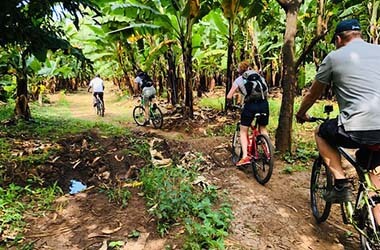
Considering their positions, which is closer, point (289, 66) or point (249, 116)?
point (249, 116)

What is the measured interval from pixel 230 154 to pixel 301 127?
9.85 feet

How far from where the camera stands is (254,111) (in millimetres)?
5508

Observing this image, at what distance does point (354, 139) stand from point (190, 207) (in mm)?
1914

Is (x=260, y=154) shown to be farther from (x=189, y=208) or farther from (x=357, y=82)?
(x=357, y=82)

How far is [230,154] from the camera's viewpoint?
7098mm

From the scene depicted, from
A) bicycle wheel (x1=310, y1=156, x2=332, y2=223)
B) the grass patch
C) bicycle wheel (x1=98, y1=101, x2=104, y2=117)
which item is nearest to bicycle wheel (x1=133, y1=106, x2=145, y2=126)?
the grass patch

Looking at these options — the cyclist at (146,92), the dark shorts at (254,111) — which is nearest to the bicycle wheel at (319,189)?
the dark shorts at (254,111)

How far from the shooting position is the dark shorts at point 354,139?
2945 millimetres

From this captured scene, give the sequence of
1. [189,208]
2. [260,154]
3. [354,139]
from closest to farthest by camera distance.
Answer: [354,139] < [189,208] < [260,154]

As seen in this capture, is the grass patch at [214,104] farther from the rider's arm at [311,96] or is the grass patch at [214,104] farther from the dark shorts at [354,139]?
the dark shorts at [354,139]

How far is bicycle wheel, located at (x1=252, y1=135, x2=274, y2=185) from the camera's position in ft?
16.4

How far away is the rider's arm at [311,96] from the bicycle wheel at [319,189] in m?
0.55

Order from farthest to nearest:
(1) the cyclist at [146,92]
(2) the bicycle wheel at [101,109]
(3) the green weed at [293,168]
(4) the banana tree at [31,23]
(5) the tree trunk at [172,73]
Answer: (2) the bicycle wheel at [101,109]
(5) the tree trunk at [172,73]
(1) the cyclist at [146,92]
(4) the banana tree at [31,23]
(3) the green weed at [293,168]

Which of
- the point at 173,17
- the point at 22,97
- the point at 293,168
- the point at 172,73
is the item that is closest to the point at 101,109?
the point at 172,73
